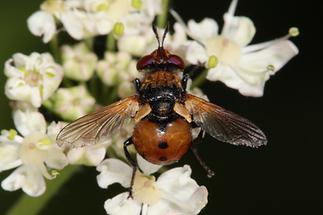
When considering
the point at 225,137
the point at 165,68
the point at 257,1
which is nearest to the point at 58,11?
the point at 165,68

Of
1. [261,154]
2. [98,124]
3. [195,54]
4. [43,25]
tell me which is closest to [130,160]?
[98,124]

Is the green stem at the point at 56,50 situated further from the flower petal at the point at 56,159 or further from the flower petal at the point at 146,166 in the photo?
the flower petal at the point at 146,166

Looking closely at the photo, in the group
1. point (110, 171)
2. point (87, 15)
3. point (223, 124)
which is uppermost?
point (87, 15)

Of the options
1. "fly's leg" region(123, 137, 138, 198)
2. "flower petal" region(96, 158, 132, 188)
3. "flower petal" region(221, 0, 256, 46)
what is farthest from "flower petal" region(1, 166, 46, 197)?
"flower petal" region(221, 0, 256, 46)

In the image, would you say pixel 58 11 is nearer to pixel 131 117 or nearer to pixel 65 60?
pixel 65 60

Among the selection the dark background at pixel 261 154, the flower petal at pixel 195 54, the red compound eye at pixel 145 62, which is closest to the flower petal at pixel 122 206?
the red compound eye at pixel 145 62

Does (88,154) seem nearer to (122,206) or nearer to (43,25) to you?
(122,206)

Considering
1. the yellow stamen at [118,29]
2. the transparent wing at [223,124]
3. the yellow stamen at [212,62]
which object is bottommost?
the transparent wing at [223,124]

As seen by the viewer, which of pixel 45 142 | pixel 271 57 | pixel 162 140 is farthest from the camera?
pixel 271 57
